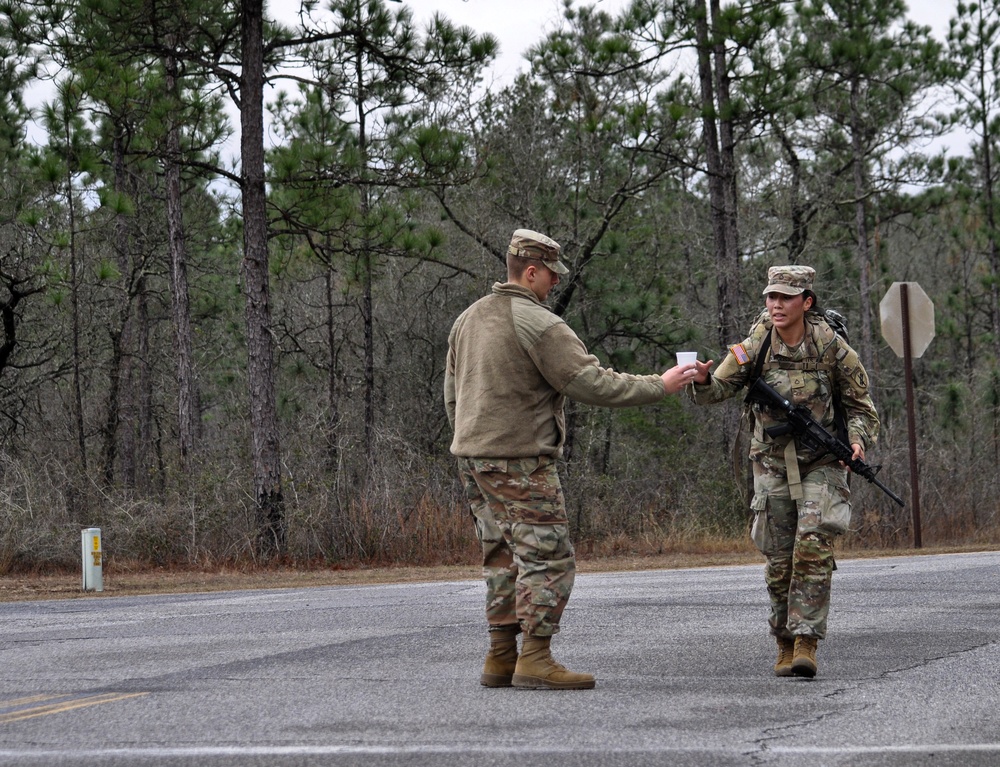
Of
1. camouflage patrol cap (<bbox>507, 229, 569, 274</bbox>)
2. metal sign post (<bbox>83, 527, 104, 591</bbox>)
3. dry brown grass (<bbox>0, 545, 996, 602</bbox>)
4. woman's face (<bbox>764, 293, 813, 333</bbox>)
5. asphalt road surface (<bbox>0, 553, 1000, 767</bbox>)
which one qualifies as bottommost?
asphalt road surface (<bbox>0, 553, 1000, 767</bbox>)

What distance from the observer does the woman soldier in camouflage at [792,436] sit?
7055 millimetres

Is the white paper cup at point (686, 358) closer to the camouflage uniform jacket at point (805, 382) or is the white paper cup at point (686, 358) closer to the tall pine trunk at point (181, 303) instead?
the camouflage uniform jacket at point (805, 382)

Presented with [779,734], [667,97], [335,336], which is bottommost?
[779,734]

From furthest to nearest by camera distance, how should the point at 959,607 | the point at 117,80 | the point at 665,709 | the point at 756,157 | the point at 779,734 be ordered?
the point at 756,157, the point at 117,80, the point at 959,607, the point at 665,709, the point at 779,734

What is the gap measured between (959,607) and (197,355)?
1129 inches

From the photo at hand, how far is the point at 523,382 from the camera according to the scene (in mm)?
6574

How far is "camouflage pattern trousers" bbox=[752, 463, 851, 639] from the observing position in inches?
275

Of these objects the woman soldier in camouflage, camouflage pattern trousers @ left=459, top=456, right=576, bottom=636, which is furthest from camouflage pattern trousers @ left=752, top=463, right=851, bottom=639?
camouflage pattern trousers @ left=459, top=456, right=576, bottom=636

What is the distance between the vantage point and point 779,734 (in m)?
5.45

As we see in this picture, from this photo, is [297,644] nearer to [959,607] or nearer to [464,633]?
[464,633]

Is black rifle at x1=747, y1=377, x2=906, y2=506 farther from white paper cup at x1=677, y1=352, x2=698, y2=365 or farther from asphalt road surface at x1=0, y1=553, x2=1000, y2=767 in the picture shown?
asphalt road surface at x1=0, y1=553, x2=1000, y2=767

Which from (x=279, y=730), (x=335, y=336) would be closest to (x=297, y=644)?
(x=279, y=730)

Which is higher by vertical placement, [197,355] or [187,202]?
[187,202]

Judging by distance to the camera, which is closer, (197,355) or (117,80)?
(117,80)
